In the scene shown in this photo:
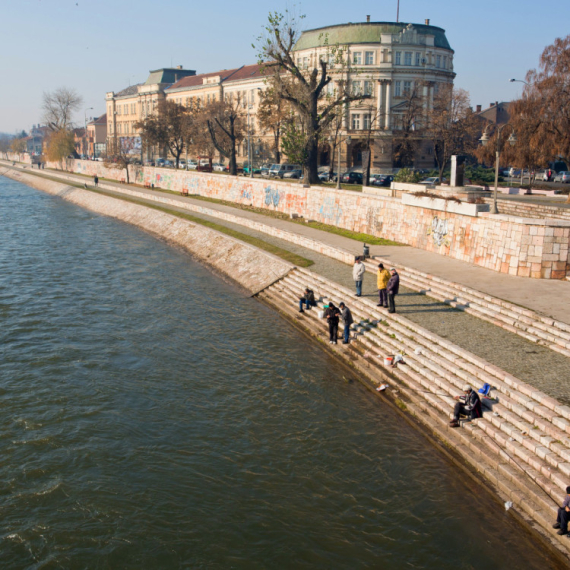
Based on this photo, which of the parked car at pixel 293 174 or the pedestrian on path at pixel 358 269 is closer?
the pedestrian on path at pixel 358 269

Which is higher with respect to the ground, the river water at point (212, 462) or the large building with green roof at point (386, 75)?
the large building with green roof at point (386, 75)

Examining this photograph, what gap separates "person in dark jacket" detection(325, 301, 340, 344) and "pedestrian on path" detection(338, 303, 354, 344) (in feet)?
0.78

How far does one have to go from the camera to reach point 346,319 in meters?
20.3

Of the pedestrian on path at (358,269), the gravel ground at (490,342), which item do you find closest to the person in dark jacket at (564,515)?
the gravel ground at (490,342)

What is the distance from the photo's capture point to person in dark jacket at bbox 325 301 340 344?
20.7 m

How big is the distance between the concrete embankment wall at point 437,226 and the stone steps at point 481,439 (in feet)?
23.7

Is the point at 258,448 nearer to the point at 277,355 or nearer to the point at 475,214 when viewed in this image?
the point at 277,355

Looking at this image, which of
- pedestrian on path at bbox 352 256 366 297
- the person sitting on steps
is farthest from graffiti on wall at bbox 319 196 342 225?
pedestrian on path at bbox 352 256 366 297

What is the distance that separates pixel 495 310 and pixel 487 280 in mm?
3691

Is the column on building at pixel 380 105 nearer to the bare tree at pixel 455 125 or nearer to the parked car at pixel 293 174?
Result: the bare tree at pixel 455 125

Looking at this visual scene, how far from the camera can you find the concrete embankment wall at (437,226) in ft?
76.3

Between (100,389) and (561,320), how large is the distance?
14329mm

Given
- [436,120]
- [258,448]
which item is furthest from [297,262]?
[436,120]

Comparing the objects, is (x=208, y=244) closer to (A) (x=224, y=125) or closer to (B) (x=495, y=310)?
(B) (x=495, y=310)
